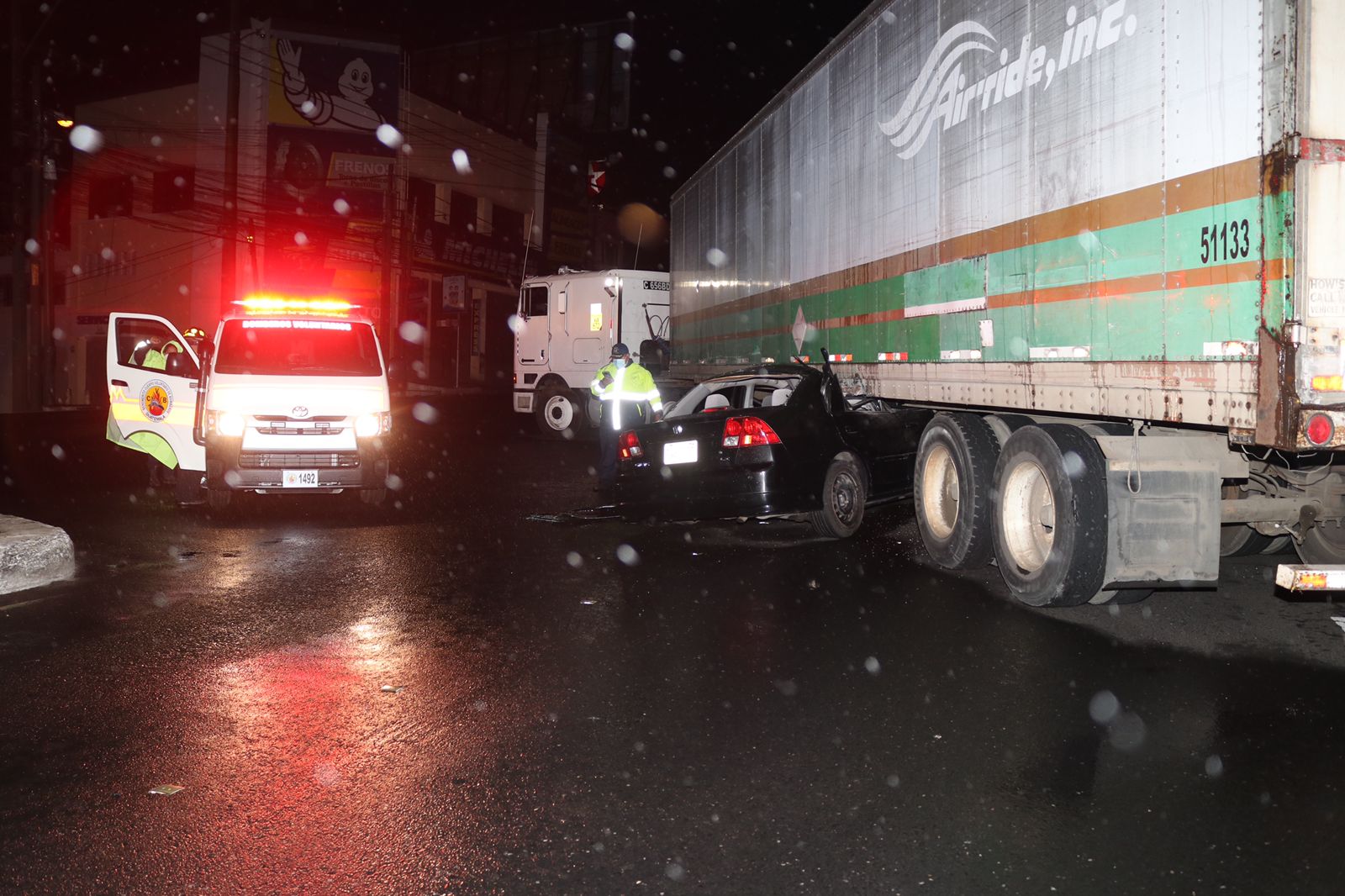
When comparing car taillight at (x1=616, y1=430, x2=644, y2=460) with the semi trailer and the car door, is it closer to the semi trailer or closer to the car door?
the semi trailer

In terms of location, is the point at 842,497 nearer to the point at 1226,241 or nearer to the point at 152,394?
the point at 1226,241

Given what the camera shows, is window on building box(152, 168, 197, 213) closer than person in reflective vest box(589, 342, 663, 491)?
No

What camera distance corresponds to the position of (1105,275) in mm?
6355

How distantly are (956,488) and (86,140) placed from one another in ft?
133

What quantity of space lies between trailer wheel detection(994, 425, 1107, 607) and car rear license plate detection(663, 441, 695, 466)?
2611 millimetres

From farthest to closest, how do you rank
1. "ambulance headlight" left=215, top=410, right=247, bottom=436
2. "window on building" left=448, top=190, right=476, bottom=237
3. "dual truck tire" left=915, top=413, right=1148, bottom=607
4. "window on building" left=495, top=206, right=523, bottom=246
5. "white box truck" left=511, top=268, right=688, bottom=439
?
"window on building" left=495, top=206, right=523, bottom=246 → "window on building" left=448, top=190, right=476, bottom=237 → "white box truck" left=511, top=268, right=688, bottom=439 → "ambulance headlight" left=215, top=410, right=247, bottom=436 → "dual truck tire" left=915, top=413, right=1148, bottom=607

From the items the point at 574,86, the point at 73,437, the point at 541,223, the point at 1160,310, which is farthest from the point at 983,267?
the point at 574,86

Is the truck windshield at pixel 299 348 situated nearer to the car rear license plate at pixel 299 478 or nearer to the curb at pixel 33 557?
the car rear license plate at pixel 299 478

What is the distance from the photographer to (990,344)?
7773 millimetres

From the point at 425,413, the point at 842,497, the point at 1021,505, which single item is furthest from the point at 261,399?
the point at 425,413

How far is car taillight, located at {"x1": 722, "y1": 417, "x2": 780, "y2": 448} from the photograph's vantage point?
9.30m

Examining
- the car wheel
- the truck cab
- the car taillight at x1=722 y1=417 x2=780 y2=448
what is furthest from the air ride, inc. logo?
the truck cab

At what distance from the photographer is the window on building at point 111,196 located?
3944 centimetres

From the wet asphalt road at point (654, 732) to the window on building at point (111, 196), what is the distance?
34996 mm
